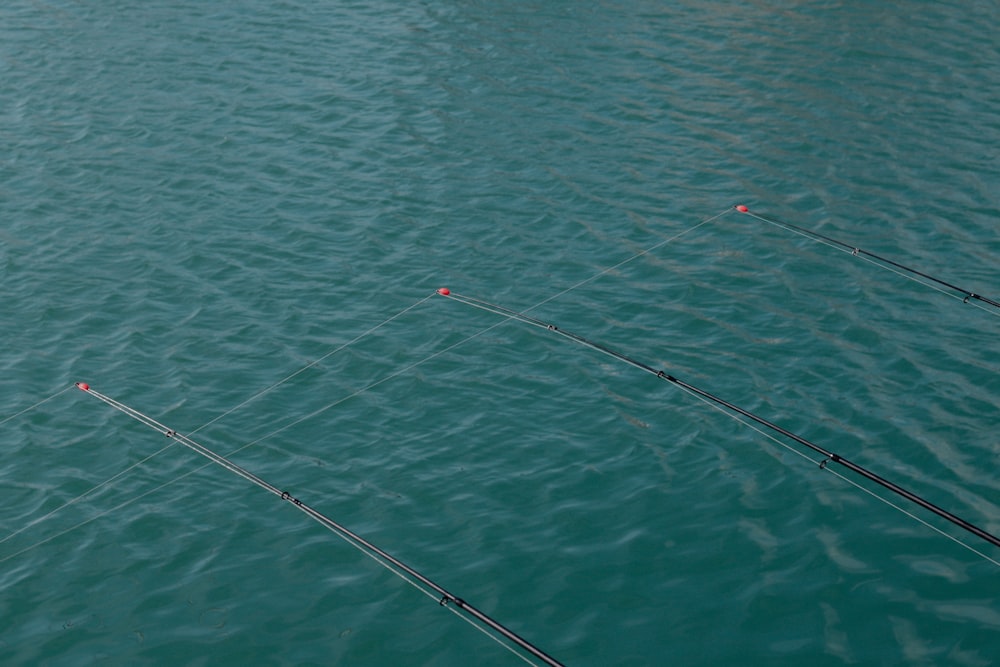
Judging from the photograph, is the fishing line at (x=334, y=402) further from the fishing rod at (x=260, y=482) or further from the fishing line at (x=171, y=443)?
the fishing rod at (x=260, y=482)

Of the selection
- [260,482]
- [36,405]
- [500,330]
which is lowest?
[36,405]

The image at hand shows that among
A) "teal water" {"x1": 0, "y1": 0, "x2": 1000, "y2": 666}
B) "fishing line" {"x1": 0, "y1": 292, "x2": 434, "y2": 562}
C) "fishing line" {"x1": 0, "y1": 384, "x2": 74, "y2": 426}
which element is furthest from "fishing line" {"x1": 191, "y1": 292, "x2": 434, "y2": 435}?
"fishing line" {"x1": 0, "y1": 384, "x2": 74, "y2": 426}

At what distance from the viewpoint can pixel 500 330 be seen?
65.9 ft

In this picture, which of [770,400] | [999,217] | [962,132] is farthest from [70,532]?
[962,132]

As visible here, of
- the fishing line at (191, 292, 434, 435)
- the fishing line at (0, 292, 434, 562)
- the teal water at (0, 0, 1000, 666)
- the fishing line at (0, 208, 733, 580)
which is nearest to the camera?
the teal water at (0, 0, 1000, 666)

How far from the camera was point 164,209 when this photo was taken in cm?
2403

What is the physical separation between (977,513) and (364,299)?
11025 millimetres

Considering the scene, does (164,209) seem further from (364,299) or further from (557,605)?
(557,605)

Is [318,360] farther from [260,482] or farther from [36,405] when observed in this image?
[260,482]

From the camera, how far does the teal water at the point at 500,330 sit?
14.3 meters

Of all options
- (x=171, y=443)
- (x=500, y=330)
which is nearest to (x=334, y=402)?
(x=171, y=443)

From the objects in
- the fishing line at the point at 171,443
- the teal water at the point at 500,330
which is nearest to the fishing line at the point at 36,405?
the fishing line at the point at 171,443

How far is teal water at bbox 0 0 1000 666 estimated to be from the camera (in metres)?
14.3

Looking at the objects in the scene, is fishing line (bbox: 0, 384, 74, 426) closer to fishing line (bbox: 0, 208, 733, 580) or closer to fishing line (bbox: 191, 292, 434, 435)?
fishing line (bbox: 0, 208, 733, 580)
